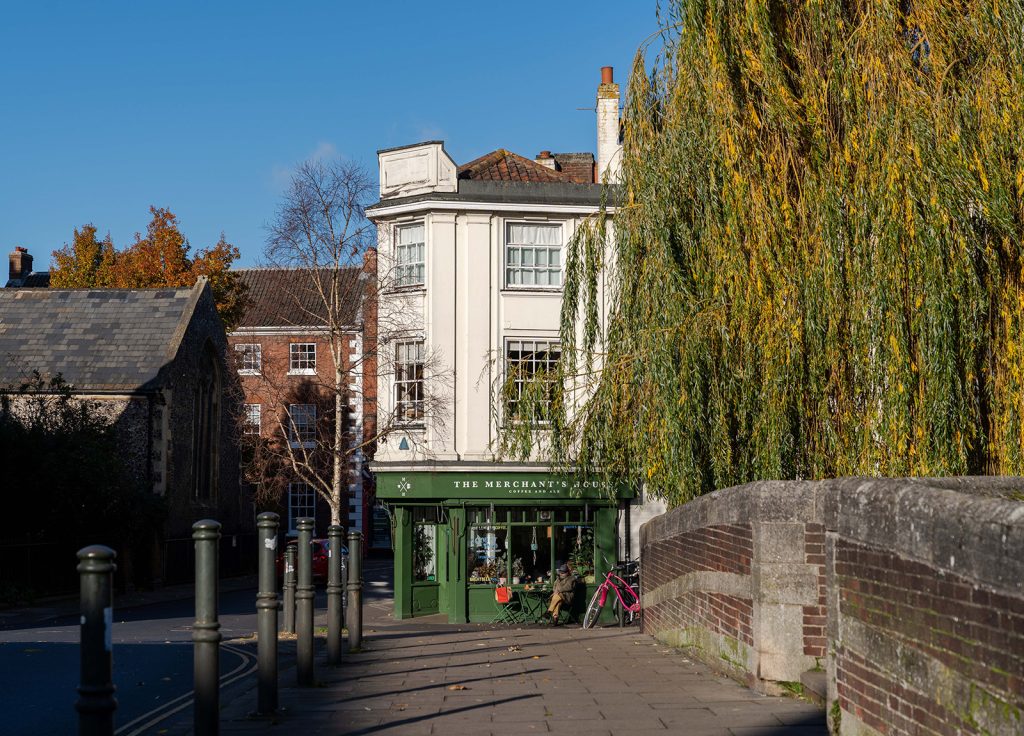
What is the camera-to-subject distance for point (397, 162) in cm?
2691

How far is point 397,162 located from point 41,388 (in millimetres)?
13518

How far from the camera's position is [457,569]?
2517 cm

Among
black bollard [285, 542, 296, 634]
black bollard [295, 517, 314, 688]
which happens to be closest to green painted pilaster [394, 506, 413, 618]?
black bollard [285, 542, 296, 634]

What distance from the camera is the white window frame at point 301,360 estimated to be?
170 ft

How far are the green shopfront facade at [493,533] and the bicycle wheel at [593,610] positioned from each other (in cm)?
158

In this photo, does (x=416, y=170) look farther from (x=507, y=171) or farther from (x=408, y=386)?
(x=408, y=386)

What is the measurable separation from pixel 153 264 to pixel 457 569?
2823cm

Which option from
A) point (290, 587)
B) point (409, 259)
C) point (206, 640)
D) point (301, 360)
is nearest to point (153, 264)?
point (301, 360)

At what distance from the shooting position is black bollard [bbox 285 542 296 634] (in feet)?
47.2

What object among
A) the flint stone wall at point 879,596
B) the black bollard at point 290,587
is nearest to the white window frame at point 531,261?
the black bollard at point 290,587

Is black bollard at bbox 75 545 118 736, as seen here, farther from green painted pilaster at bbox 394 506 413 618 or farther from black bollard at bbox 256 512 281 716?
green painted pilaster at bbox 394 506 413 618

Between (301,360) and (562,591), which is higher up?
(301,360)

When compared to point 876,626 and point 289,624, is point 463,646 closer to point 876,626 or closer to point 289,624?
point 289,624

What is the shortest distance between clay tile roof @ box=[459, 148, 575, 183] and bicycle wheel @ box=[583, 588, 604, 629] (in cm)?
928
